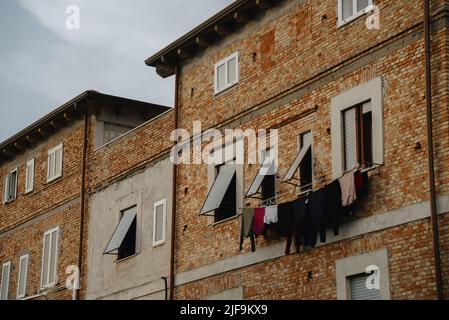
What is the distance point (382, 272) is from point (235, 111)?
284 inches

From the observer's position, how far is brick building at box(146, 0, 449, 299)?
70.5ft

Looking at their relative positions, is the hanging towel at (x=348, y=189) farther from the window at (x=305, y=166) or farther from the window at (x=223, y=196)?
the window at (x=223, y=196)

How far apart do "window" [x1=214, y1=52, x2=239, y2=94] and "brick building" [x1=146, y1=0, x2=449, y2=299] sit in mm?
40

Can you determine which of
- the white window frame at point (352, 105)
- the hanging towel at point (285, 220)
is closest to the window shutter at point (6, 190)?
the hanging towel at point (285, 220)

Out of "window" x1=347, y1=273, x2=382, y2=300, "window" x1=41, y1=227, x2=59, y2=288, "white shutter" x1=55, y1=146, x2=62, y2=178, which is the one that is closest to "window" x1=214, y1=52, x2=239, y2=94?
"window" x1=347, y1=273, x2=382, y2=300

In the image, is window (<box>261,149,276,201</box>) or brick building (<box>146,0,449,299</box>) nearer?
brick building (<box>146,0,449,299</box>)

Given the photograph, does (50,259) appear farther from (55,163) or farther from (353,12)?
(353,12)

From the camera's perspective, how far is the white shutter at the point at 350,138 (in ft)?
76.6

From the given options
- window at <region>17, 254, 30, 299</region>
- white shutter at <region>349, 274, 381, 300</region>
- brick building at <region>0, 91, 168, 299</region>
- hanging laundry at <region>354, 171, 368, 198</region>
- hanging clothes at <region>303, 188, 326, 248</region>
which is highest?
brick building at <region>0, 91, 168, 299</region>

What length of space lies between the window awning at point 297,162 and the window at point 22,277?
586 inches

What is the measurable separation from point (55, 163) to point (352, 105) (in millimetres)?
15699

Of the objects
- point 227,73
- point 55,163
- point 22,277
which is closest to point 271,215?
point 227,73

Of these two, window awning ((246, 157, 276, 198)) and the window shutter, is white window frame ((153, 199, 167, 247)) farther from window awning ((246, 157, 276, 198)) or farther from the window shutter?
the window shutter
